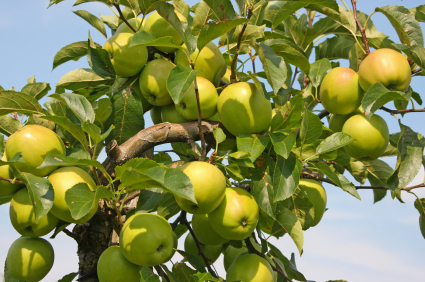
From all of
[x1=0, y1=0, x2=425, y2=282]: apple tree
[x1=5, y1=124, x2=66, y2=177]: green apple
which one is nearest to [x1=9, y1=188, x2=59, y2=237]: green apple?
[x1=0, y1=0, x2=425, y2=282]: apple tree

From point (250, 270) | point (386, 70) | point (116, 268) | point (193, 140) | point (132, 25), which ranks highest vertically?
point (132, 25)

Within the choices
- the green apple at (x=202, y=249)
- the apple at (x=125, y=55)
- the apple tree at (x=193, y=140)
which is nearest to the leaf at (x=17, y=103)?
the apple tree at (x=193, y=140)

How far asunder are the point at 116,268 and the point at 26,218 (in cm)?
38

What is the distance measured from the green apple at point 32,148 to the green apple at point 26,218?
0.39 feet

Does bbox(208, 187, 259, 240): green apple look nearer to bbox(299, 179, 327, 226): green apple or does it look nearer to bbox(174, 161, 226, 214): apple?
bbox(174, 161, 226, 214): apple

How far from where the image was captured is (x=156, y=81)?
1.56 meters

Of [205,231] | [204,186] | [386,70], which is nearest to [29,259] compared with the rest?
[205,231]

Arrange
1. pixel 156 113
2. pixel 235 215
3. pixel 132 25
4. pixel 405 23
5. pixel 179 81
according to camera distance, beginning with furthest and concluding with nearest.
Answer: pixel 156 113 < pixel 132 25 < pixel 405 23 < pixel 235 215 < pixel 179 81

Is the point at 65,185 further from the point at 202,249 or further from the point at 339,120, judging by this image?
the point at 339,120

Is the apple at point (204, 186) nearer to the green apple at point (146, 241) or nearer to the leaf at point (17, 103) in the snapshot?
the green apple at point (146, 241)

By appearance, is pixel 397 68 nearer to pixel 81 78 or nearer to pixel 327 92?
pixel 327 92

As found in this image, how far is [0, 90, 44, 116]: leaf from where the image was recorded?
1381 millimetres

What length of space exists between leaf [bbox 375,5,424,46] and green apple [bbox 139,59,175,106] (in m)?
1.00

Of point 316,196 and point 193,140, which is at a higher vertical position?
point 193,140
